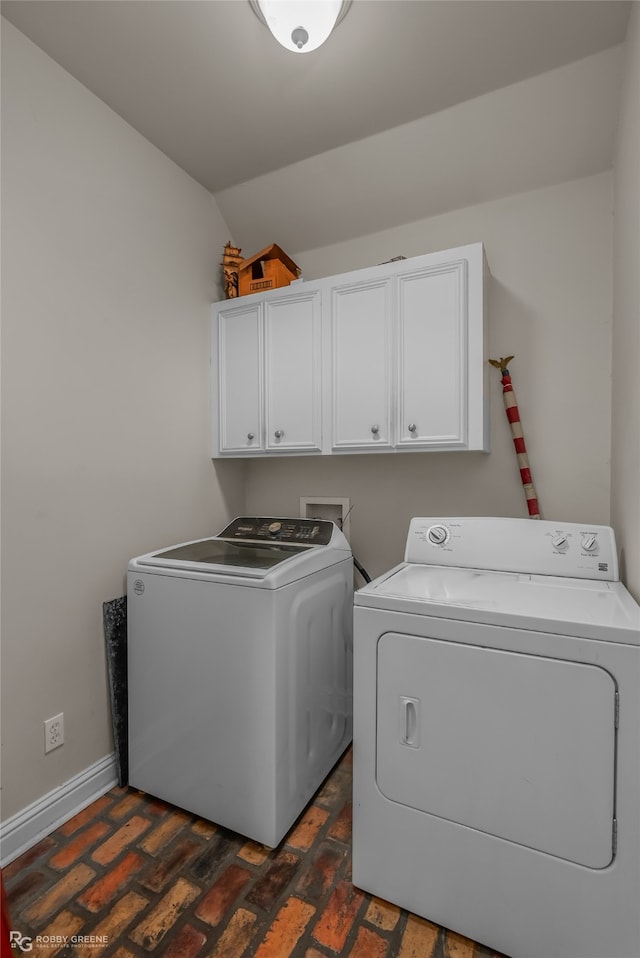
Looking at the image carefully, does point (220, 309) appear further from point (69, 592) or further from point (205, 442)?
point (69, 592)

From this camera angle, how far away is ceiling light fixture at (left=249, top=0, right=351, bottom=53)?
1322 millimetres

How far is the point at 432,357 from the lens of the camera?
1852 millimetres

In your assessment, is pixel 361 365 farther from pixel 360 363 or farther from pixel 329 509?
pixel 329 509

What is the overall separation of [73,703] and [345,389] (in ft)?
5.47

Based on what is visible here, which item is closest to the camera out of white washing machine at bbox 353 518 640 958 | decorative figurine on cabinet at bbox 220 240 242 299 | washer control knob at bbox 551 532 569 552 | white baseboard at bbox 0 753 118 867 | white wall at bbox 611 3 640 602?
white washing machine at bbox 353 518 640 958

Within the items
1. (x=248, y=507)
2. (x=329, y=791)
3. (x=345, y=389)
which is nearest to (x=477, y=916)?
(x=329, y=791)

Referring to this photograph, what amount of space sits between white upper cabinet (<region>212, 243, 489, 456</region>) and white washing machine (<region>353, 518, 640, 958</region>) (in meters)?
0.79

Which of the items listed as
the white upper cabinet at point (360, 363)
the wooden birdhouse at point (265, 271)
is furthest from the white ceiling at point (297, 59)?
the white upper cabinet at point (360, 363)

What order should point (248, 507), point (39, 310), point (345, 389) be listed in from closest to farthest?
point (39, 310) < point (345, 389) < point (248, 507)

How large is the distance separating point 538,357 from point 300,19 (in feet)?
4.88

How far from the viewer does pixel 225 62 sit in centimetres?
162

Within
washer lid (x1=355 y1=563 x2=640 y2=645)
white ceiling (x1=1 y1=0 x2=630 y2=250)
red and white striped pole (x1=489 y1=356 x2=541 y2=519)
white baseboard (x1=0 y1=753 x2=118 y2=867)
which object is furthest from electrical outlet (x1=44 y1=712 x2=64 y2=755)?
white ceiling (x1=1 y1=0 x2=630 y2=250)

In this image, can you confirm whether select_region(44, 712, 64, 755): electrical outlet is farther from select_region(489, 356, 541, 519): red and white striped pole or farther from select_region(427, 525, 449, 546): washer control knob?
select_region(489, 356, 541, 519): red and white striped pole

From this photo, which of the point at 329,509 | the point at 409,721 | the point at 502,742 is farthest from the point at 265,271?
the point at 502,742
